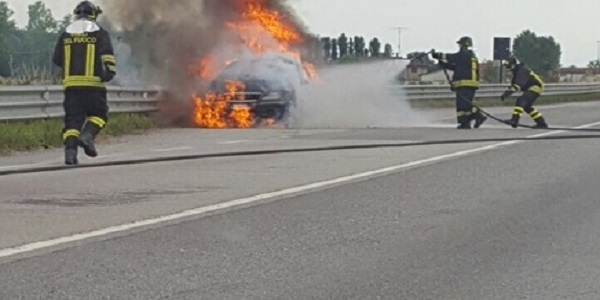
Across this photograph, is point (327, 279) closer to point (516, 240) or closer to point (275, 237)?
point (275, 237)

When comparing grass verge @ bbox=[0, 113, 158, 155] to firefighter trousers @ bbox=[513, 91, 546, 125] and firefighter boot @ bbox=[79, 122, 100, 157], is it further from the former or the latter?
firefighter trousers @ bbox=[513, 91, 546, 125]

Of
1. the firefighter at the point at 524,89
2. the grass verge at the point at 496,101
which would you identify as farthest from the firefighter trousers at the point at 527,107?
the grass verge at the point at 496,101

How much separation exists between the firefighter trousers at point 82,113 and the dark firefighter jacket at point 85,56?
123 millimetres

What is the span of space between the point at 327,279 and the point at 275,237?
149 cm

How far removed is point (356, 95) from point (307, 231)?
16944 mm

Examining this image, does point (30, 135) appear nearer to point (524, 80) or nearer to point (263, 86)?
point (263, 86)

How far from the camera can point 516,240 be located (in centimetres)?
811

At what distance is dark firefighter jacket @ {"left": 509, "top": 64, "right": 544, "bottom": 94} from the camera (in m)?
22.5

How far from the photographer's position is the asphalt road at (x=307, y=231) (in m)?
6.40

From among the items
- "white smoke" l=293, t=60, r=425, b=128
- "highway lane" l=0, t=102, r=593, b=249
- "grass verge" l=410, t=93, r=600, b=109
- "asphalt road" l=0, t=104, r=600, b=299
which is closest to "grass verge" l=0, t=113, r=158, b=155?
"highway lane" l=0, t=102, r=593, b=249

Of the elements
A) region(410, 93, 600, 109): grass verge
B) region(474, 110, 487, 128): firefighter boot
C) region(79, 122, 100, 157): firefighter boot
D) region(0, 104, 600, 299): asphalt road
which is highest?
region(79, 122, 100, 157): firefighter boot

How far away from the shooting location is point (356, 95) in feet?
82.4

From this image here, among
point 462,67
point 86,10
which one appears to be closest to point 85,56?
point 86,10

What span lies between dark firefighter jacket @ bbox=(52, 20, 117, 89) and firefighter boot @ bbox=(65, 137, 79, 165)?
0.67 m
